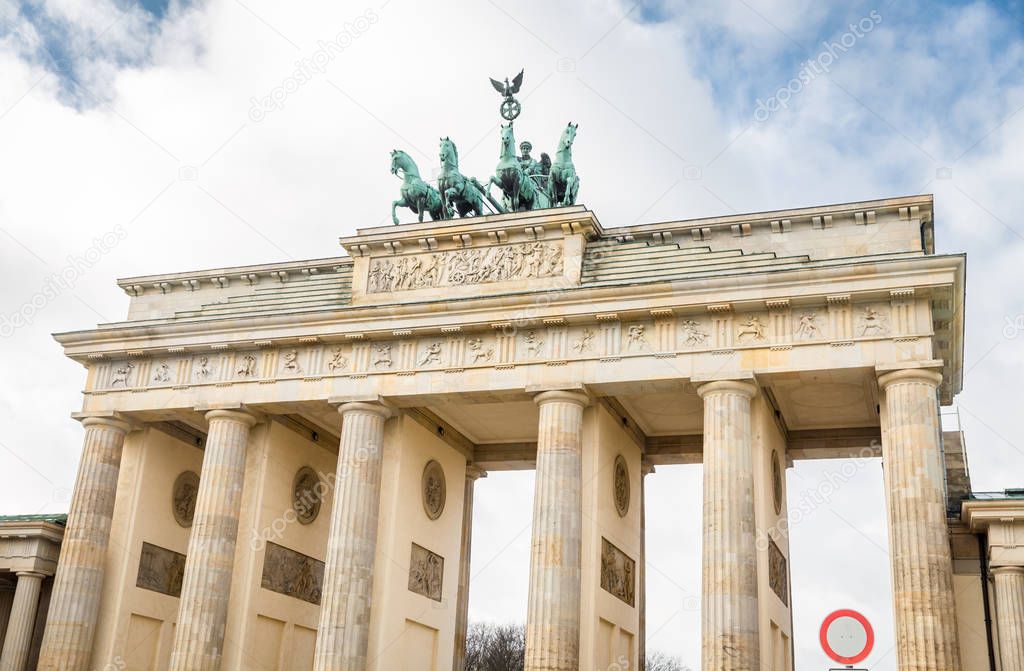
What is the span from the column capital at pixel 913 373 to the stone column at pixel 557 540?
270 inches

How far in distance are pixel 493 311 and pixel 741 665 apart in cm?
1003

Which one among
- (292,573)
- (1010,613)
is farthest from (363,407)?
(1010,613)

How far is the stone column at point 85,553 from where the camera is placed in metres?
27.4

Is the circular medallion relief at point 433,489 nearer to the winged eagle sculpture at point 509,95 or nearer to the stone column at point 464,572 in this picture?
the stone column at point 464,572

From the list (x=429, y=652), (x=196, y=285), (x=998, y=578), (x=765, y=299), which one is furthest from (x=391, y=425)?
(x=998, y=578)

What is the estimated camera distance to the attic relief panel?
89.1 ft

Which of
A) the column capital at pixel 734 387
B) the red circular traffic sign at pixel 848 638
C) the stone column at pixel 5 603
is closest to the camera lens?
the red circular traffic sign at pixel 848 638

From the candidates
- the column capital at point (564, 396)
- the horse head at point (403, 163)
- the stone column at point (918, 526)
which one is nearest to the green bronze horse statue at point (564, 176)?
the horse head at point (403, 163)

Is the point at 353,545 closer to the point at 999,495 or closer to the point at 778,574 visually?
the point at 778,574

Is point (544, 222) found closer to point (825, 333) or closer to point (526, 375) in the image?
point (526, 375)

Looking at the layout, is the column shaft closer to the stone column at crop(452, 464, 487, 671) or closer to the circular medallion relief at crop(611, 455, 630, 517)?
the stone column at crop(452, 464, 487, 671)

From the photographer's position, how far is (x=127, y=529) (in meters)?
29.4

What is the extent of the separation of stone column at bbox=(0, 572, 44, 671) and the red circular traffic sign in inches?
984

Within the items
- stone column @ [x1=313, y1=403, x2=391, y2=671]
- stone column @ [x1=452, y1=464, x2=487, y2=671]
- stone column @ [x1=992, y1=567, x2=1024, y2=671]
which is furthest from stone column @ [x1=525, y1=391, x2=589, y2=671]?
stone column @ [x1=992, y1=567, x2=1024, y2=671]
